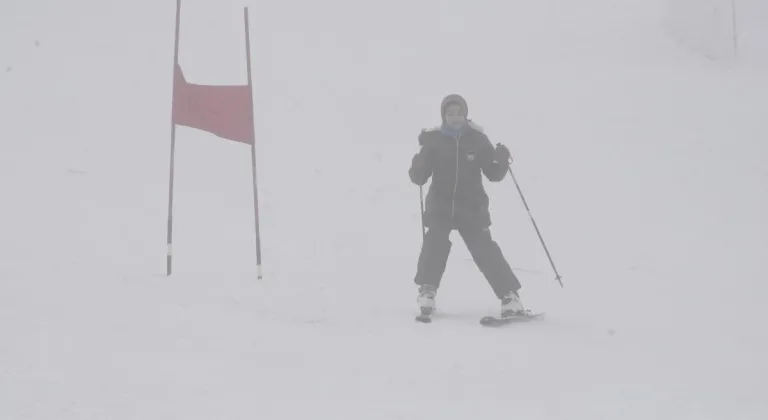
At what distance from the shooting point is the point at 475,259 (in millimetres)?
6805

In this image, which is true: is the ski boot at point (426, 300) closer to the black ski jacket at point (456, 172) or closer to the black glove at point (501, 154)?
the black ski jacket at point (456, 172)

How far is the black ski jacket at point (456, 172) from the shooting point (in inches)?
264

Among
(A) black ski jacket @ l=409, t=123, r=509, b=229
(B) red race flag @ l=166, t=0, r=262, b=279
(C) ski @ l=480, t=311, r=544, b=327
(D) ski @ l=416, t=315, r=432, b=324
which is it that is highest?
(B) red race flag @ l=166, t=0, r=262, b=279

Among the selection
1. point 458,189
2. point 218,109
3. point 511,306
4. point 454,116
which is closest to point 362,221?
point 218,109

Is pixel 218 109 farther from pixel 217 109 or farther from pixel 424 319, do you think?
pixel 424 319

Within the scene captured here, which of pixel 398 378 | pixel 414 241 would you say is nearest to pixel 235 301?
pixel 398 378

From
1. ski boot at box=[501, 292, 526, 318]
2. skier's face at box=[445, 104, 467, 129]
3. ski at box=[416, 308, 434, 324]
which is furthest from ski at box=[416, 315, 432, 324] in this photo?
skier's face at box=[445, 104, 467, 129]

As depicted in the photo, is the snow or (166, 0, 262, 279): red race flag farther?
(166, 0, 262, 279): red race flag

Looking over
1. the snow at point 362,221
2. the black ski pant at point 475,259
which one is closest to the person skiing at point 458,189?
the black ski pant at point 475,259

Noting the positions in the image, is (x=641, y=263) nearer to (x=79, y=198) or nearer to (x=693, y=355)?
(x=693, y=355)

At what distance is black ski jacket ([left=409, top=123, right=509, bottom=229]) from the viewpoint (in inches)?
264

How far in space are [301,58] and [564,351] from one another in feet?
49.1

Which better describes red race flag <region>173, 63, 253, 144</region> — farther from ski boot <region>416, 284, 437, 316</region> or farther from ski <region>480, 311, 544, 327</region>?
ski <region>480, 311, 544, 327</region>

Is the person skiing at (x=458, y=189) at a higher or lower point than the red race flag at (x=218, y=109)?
lower
